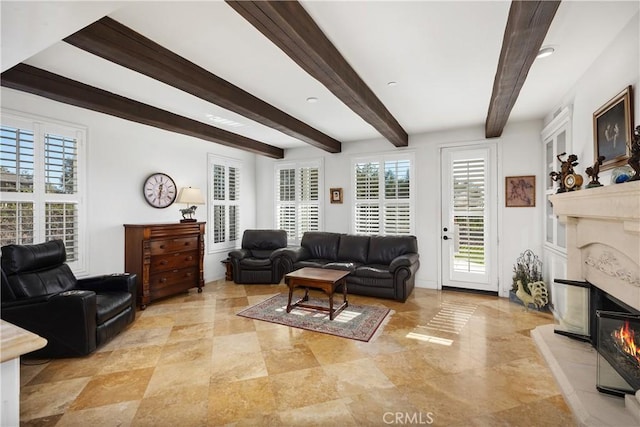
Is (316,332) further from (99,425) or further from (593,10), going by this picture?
(593,10)

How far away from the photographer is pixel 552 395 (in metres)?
2.15

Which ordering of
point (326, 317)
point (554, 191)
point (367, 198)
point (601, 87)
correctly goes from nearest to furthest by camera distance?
point (601, 87)
point (326, 317)
point (554, 191)
point (367, 198)

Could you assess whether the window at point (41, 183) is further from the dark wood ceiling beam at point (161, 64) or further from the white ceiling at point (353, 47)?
the dark wood ceiling beam at point (161, 64)

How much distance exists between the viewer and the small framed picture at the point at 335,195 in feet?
19.1

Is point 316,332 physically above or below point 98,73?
below

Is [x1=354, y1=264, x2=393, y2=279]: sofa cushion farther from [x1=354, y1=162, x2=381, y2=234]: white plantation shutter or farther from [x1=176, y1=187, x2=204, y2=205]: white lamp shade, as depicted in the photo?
[x1=176, y1=187, x2=204, y2=205]: white lamp shade

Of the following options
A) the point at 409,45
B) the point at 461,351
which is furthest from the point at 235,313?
the point at 409,45

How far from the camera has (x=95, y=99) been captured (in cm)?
305

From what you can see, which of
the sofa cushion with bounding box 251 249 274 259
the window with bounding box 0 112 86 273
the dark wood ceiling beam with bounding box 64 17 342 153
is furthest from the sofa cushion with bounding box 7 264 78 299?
the sofa cushion with bounding box 251 249 274 259

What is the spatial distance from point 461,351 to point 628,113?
229 cm

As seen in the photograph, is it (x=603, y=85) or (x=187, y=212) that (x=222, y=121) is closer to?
(x=187, y=212)

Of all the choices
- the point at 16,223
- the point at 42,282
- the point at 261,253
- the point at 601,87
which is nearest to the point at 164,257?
the point at 42,282

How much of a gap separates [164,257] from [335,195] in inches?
124

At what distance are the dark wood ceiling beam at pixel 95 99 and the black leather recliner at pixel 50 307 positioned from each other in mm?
1493
